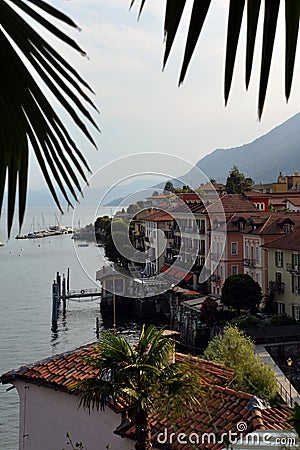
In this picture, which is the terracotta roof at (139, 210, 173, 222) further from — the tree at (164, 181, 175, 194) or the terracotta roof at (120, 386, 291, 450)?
the terracotta roof at (120, 386, 291, 450)

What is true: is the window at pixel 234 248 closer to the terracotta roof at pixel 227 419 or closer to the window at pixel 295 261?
the window at pixel 295 261

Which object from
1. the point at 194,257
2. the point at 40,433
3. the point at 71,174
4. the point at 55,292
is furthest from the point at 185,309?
the point at 71,174

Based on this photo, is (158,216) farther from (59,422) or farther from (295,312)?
(59,422)

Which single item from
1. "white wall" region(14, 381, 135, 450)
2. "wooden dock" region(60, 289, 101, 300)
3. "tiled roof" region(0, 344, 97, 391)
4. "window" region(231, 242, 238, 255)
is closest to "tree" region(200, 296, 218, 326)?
"window" region(231, 242, 238, 255)

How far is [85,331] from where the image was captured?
22.0 m

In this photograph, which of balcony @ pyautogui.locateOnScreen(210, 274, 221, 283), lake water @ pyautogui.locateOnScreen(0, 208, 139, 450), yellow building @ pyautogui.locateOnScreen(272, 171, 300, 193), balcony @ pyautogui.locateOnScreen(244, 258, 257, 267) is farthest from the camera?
yellow building @ pyautogui.locateOnScreen(272, 171, 300, 193)

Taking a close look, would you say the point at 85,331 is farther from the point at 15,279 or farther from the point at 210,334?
the point at 15,279

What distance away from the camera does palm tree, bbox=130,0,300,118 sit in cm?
35

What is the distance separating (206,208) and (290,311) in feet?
18.3

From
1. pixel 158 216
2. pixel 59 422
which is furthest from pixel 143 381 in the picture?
pixel 158 216

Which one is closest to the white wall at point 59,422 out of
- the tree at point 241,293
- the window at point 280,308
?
the tree at point 241,293

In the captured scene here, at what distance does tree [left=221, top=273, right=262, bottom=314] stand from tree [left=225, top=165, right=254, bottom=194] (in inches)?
587

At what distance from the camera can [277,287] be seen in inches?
731

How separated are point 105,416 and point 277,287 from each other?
15.2 m
